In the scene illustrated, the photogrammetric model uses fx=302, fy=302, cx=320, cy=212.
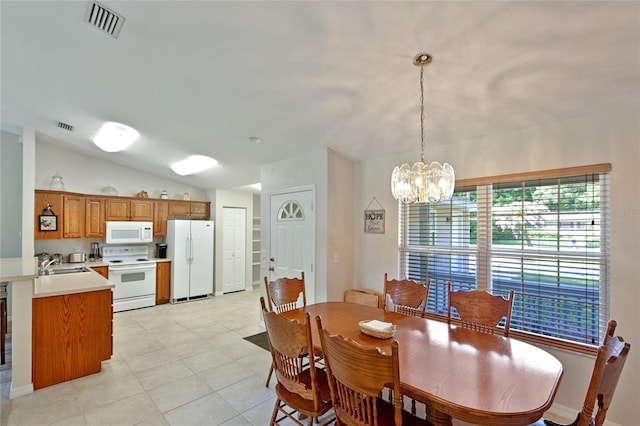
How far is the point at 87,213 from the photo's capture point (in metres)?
5.28

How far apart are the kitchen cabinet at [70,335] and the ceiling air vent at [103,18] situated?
8.24ft

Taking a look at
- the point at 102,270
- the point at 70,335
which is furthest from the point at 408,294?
the point at 102,270

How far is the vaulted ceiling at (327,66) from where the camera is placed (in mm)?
1669

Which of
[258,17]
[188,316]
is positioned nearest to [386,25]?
[258,17]

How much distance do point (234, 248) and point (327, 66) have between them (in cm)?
541

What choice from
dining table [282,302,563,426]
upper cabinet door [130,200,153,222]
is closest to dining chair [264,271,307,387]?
dining table [282,302,563,426]

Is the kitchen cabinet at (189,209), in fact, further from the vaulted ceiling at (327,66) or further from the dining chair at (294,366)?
the dining chair at (294,366)

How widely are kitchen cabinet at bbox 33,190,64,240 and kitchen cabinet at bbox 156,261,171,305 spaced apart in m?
1.63

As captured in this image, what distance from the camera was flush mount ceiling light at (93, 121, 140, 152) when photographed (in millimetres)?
3870

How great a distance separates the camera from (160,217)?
6.15 m

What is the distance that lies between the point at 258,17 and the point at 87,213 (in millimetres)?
5216

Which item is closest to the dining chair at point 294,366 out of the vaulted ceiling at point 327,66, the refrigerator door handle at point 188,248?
the vaulted ceiling at point 327,66

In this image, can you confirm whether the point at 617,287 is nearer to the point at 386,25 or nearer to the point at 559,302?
the point at 559,302

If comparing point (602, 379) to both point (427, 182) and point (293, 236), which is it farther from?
point (293, 236)
